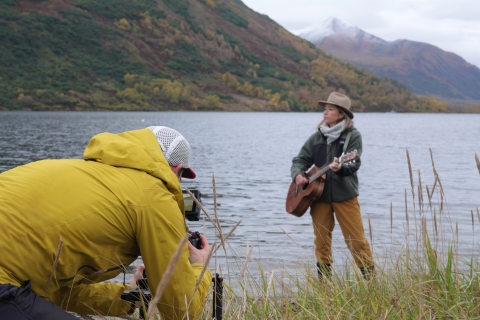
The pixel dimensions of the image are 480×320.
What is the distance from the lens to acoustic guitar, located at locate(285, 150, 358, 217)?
5.91 m

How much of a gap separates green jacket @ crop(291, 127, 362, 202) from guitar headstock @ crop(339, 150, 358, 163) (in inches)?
1.6

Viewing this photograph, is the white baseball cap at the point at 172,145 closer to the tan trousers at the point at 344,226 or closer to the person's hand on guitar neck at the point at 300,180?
the tan trousers at the point at 344,226

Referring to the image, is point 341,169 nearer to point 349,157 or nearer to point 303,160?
point 349,157

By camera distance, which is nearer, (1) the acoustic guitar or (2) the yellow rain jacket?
(2) the yellow rain jacket

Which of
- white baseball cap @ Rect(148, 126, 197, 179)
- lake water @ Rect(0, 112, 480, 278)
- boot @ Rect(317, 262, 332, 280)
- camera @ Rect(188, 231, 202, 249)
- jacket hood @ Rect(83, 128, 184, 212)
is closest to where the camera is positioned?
jacket hood @ Rect(83, 128, 184, 212)

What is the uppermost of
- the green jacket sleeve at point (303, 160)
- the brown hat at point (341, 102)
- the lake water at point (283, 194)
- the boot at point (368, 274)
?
the brown hat at point (341, 102)

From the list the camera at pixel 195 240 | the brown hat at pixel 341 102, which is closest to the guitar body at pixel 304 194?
the brown hat at pixel 341 102

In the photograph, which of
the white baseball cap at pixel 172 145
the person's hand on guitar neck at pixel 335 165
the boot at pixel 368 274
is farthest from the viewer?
the person's hand on guitar neck at pixel 335 165

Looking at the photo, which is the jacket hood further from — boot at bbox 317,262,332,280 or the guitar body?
the guitar body

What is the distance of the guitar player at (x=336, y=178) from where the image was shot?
19.5ft

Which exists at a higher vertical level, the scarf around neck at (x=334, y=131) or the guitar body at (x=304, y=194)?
the scarf around neck at (x=334, y=131)

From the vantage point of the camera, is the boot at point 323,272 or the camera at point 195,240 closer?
the camera at point 195,240

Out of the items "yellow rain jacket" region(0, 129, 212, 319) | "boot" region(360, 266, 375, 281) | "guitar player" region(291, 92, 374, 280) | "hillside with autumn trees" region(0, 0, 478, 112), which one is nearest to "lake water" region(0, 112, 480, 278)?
"boot" region(360, 266, 375, 281)

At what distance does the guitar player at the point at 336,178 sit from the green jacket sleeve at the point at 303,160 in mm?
20
